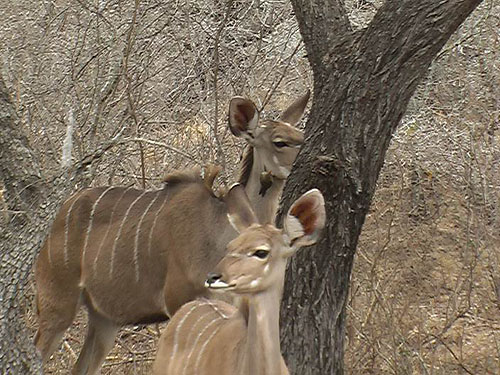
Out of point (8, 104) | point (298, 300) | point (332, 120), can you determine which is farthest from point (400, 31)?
point (8, 104)

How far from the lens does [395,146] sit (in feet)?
19.9

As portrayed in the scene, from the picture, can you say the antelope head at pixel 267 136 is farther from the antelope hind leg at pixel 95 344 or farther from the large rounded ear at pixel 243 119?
the antelope hind leg at pixel 95 344

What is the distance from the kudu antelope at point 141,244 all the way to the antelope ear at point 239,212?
0.63 metres

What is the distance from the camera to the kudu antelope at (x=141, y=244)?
180 inches

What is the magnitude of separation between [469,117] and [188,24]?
5.15 ft

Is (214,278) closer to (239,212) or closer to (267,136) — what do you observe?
(239,212)

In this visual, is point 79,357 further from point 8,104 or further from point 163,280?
point 8,104

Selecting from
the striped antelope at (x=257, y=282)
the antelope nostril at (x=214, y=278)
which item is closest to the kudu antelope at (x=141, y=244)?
Result: the striped antelope at (x=257, y=282)

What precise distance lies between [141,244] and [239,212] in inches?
41.7

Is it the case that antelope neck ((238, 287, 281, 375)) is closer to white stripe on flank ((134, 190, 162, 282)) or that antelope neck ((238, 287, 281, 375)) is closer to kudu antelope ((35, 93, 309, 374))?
kudu antelope ((35, 93, 309, 374))

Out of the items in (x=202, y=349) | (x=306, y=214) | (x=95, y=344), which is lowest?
(x=95, y=344)

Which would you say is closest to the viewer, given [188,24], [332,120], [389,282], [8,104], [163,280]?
[8,104]

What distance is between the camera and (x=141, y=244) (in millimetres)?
4777

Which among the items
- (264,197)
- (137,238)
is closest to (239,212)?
(264,197)
